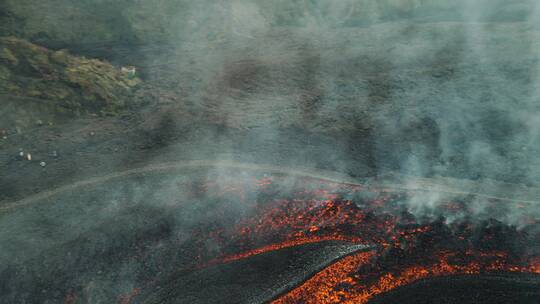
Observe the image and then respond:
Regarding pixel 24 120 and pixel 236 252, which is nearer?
pixel 236 252

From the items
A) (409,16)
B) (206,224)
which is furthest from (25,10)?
(409,16)

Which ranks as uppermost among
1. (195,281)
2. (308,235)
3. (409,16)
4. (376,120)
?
(409,16)

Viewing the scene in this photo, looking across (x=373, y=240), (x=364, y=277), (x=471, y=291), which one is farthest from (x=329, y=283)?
(x=471, y=291)

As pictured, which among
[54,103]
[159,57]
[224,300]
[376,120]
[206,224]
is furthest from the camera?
[159,57]

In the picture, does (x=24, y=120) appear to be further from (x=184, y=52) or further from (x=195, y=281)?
(x=195, y=281)

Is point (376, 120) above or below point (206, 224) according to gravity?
above

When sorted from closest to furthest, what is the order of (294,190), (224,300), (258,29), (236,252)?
(224,300) < (236,252) < (294,190) < (258,29)

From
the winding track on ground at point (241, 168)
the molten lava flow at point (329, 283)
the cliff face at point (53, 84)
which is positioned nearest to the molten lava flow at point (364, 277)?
the molten lava flow at point (329, 283)

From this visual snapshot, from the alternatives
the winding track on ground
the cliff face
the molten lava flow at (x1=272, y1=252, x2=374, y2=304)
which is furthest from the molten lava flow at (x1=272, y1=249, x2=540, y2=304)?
the cliff face
